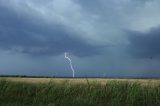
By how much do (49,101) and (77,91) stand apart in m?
2.58

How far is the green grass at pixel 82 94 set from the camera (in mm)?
25328

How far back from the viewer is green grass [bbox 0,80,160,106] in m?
25.3

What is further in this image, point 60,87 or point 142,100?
point 60,87

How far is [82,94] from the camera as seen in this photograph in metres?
27.1

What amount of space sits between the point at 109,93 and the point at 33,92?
4662 millimetres

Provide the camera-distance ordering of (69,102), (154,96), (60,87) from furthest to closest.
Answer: (60,87) → (154,96) → (69,102)

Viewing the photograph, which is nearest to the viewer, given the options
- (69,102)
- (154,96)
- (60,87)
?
(69,102)

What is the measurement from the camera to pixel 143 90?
26578mm

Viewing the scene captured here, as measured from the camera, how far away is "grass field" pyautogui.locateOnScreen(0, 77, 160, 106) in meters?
25.3

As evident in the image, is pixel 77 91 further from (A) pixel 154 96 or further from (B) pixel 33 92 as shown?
(A) pixel 154 96

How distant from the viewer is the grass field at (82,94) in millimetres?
25328

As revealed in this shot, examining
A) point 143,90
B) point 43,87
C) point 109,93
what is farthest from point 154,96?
point 43,87

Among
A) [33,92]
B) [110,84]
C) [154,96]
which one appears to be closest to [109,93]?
[110,84]

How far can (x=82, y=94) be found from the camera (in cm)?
2711
